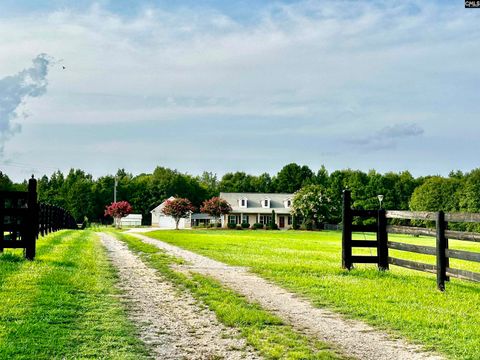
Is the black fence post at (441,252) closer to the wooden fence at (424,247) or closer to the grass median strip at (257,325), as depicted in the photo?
the wooden fence at (424,247)

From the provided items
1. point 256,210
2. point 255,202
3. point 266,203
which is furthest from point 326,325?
point 255,202

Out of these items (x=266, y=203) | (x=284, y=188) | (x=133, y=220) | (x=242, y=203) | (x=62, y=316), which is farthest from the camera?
(x=284, y=188)

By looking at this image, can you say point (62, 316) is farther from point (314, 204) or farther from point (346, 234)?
point (314, 204)

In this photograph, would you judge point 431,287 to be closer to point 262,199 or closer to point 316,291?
point 316,291

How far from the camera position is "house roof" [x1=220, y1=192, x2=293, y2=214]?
8956cm

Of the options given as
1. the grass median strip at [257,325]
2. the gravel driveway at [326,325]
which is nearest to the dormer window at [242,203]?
the gravel driveway at [326,325]

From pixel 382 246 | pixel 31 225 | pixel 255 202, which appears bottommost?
pixel 382 246

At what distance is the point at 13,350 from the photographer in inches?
236

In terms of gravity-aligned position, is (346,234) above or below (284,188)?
below

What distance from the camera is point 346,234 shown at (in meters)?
14.4

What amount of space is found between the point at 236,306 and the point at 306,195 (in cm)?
7301

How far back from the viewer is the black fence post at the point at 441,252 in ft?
36.7

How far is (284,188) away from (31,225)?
103 m

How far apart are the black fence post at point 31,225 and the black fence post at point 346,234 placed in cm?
811
